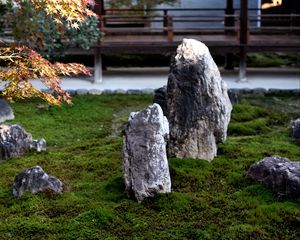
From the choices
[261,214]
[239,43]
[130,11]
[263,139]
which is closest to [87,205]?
[261,214]

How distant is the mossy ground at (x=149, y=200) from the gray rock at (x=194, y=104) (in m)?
0.32

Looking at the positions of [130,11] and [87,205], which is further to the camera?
[130,11]

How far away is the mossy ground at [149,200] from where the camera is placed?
277 inches

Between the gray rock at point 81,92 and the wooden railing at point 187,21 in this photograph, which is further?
the wooden railing at point 187,21

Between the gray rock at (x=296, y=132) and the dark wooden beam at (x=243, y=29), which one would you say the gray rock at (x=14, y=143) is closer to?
Result: the gray rock at (x=296, y=132)

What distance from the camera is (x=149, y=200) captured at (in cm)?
773

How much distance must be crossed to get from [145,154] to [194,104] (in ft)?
5.48

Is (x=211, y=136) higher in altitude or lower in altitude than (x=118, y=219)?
higher

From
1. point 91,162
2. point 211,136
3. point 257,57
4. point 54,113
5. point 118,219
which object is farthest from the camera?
point 257,57

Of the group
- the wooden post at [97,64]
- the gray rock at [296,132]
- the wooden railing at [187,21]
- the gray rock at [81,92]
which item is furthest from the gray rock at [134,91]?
the gray rock at [296,132]

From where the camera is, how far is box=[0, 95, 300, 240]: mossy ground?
7027 millimetres

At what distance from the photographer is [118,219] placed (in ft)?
23.9

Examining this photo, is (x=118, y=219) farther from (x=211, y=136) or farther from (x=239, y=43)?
(x=239, y=43)

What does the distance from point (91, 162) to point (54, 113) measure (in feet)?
13.7
